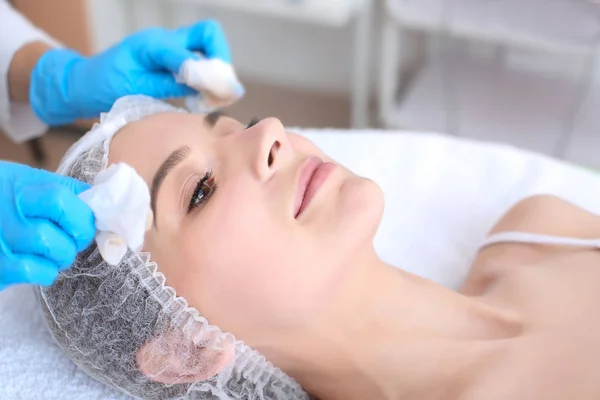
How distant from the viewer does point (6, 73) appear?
1.42m

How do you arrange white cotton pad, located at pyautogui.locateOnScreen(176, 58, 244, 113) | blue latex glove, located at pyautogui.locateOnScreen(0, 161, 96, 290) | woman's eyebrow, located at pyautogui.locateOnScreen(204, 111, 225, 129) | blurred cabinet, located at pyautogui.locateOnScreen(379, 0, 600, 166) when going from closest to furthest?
blue latex glove, located at pyautogui.locateOnScreen(0, 161, 96, 290)
woman's eyebrow, located at pyautogui.locateOnScreen(204, 111, 225, 129)
white cotton pad, located at pyautogui.locateOnScreen(176, 58, 244, 113)
blurred cabinet, located at pyautogui.locateOnScreen(379, 0, 600, 166)

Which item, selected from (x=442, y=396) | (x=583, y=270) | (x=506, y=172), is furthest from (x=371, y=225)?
(x=506, y=172)

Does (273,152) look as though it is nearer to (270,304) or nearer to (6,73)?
(270,304)

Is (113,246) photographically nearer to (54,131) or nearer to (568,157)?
(568,157)

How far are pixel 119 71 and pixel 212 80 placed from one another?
7.9 inches

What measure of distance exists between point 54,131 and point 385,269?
2007 mm

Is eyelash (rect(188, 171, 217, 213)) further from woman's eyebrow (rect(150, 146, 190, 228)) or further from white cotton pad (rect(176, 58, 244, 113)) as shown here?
white cotton pad (rect(176, 58, 244, 113))

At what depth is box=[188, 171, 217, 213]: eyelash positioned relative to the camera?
3.20 ft

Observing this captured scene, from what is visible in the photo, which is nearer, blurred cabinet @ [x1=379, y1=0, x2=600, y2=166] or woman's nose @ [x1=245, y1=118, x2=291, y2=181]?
woman's nose @ [x1=245, y1=118, x2=291, y2=181]

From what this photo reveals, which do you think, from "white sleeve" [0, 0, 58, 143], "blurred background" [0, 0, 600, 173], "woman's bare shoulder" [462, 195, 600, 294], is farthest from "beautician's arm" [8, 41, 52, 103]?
"woman's bare shoulder" [462, 195, 600, 294]

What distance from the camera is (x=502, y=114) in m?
2.14

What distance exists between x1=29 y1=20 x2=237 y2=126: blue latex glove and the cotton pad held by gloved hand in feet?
1.46

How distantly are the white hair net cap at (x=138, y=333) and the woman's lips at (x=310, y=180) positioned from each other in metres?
0.22

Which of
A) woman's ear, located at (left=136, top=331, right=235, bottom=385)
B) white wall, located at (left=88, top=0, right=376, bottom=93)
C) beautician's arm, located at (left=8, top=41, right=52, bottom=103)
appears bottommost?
white wall, located at (left=88, top=0, right=376, bottom=93)
